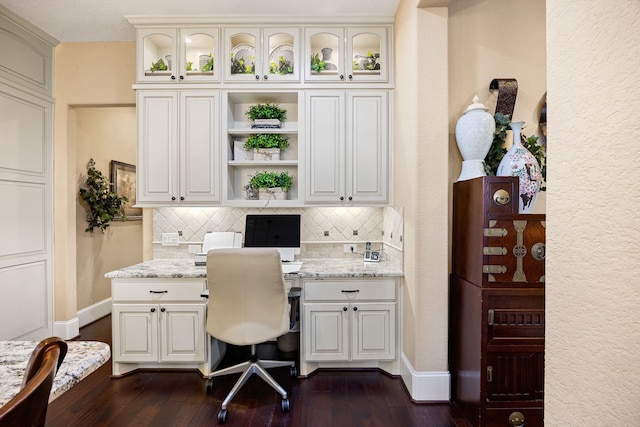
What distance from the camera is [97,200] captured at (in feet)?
13.0

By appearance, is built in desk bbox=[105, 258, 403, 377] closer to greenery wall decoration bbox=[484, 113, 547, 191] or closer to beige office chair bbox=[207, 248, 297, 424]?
beige office chair bbox=[207, 248, 297, 424]

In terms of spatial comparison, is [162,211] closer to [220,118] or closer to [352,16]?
[220,118]

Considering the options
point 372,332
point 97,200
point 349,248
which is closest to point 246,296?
point 372,332

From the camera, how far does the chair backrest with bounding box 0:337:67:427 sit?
0.57 meters

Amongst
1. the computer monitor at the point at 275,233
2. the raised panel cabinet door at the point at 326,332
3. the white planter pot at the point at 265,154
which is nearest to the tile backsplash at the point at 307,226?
the computer monitor at the point at 275,233

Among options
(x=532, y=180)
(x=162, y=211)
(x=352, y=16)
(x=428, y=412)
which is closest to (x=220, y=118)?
(x=162, y=211)

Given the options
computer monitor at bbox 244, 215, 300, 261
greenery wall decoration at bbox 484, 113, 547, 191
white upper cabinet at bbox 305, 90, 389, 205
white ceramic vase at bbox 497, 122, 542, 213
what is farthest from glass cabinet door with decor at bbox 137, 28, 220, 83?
white ceramic vase at bbox 497, 122, 542, 213

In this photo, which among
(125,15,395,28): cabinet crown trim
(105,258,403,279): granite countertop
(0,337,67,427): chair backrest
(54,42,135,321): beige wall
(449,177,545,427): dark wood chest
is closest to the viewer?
(0,337,67,427): chair backrest

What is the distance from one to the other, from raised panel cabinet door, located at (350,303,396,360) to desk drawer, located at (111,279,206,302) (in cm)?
125

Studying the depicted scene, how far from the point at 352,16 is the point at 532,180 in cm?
201

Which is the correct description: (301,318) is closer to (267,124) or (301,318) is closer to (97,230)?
(267,124)

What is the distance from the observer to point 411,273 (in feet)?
8.11

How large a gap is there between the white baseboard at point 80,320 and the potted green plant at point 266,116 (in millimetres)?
2870

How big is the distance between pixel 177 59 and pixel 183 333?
233cm
